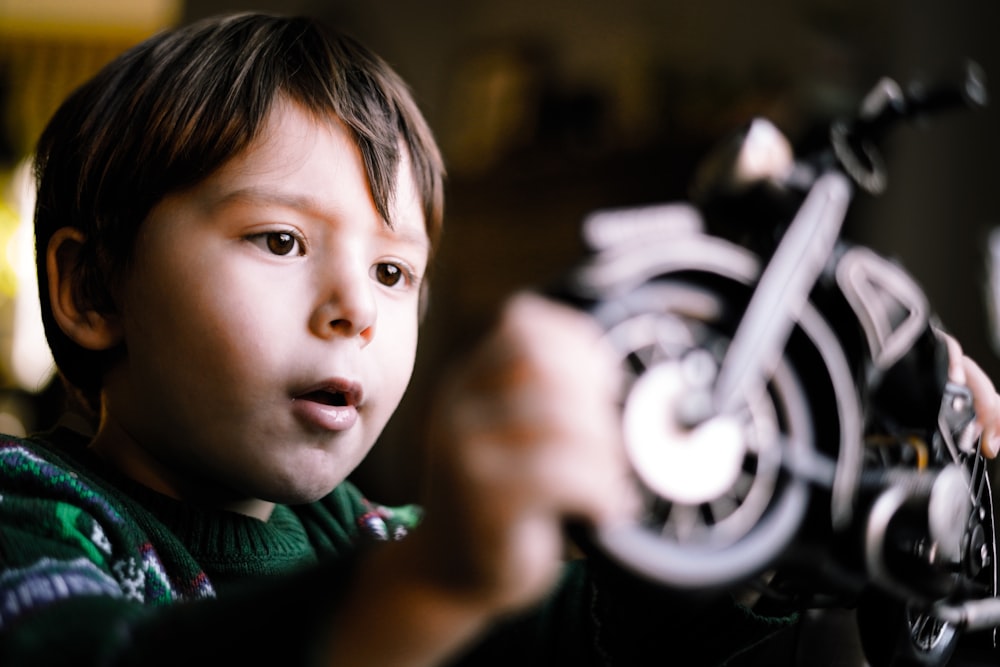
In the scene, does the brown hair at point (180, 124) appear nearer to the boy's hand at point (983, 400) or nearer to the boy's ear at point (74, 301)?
the boy's ear at point (74, 301)

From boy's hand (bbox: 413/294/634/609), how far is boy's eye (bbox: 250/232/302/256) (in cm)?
22

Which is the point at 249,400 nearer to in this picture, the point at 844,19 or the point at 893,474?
the point at 893,474

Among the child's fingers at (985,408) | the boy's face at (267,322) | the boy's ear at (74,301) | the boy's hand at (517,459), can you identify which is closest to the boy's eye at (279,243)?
the boy's face at (267,322)

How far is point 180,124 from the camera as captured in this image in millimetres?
497

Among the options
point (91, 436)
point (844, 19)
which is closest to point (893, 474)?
point (91, 436)

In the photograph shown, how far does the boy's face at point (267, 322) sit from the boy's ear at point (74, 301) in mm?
31

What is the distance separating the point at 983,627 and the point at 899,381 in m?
0.14

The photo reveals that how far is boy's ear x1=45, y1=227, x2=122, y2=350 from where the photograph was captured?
1.72ft

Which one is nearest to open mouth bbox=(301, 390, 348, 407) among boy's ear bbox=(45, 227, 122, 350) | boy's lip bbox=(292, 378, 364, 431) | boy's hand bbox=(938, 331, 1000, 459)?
boy's lip bbox=(292, 378, 364, 431)

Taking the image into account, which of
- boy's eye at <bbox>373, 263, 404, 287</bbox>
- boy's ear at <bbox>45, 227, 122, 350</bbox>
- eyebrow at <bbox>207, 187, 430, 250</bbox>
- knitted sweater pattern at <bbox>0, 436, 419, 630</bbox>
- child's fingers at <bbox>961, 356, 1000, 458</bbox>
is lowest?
knitted sweater pattern at <bbox>0, 436, 419, 630</bbox>

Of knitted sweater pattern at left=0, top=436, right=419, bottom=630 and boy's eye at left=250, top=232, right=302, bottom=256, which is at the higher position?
boy's eye at left=250, top=232, right=302, bottom=256

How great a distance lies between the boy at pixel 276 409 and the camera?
0.26 metres

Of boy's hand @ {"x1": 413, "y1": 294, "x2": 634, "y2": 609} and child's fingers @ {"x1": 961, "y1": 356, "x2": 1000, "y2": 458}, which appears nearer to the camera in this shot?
boy's hand @ {"x1": 413, "y1": 294, "x2": 634, "y2": 609}

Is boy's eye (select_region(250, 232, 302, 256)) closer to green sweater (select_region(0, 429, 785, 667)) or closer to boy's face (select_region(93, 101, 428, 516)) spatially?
boy's face (select_region(93, 101, 428, 516))
